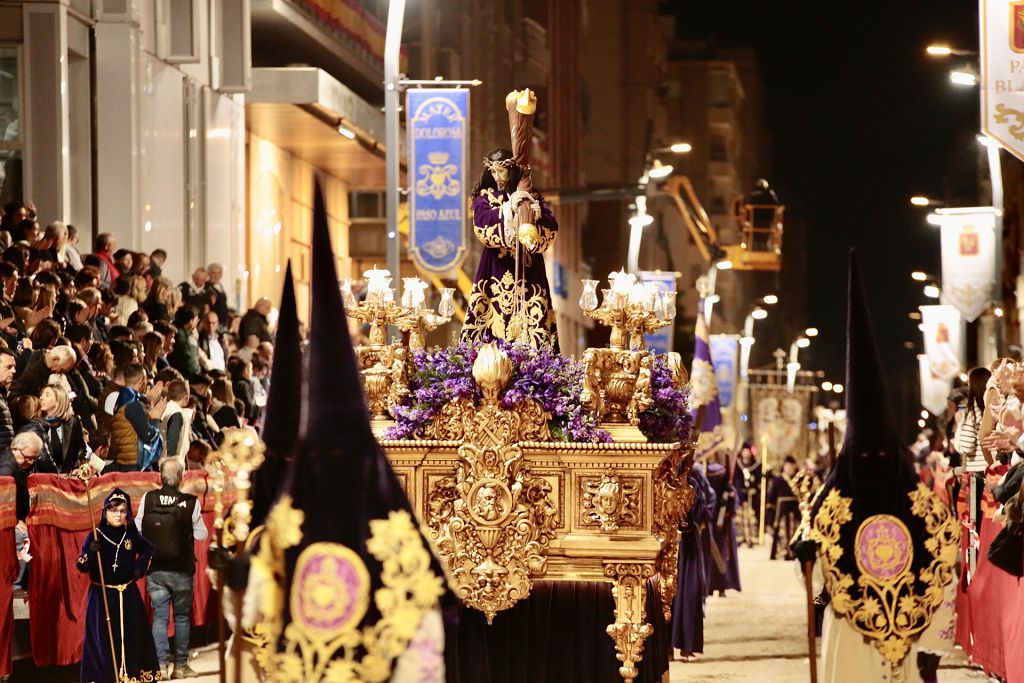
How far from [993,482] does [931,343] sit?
109 ft

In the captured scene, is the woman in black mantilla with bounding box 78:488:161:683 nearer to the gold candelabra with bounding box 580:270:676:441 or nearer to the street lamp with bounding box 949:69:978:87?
the gold candelabra with bounding box 580:270:676:441

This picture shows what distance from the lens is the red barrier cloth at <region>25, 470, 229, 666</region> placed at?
44.9 feet

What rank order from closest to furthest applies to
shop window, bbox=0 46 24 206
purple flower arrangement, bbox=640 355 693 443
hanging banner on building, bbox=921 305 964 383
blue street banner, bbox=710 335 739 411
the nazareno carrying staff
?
the nazareno carrying staff
purple flower arrangement, bbox=640 355 693 443
shop window, bbox=0 46 24 206
blue street banner, bbox=710 335 739 411
hanging banner on building, bbox=921 305 964 383

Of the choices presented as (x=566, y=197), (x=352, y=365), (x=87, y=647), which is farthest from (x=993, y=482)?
(x=566, y=197)

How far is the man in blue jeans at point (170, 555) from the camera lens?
47.5 feet

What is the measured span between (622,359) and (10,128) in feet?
44.3

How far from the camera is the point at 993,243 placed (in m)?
32.8

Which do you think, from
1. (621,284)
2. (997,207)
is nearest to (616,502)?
(621,284)

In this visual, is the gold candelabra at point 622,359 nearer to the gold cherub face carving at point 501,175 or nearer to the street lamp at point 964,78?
the gold cherub face carving at point 501,175

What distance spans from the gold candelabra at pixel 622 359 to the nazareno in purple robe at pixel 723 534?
907 cm

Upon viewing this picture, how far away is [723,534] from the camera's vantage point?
976 inches

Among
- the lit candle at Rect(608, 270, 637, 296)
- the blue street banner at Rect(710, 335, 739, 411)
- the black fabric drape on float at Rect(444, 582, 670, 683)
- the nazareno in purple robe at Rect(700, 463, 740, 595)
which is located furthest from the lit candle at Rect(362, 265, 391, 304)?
the blue street banner at Rect(710, 335, 739, 411)

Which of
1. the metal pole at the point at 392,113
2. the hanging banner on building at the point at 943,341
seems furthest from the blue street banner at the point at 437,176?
the hanging banner on building at the point at 943,341

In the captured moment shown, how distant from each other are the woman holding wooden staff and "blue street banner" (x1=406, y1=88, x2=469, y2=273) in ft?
27.9
